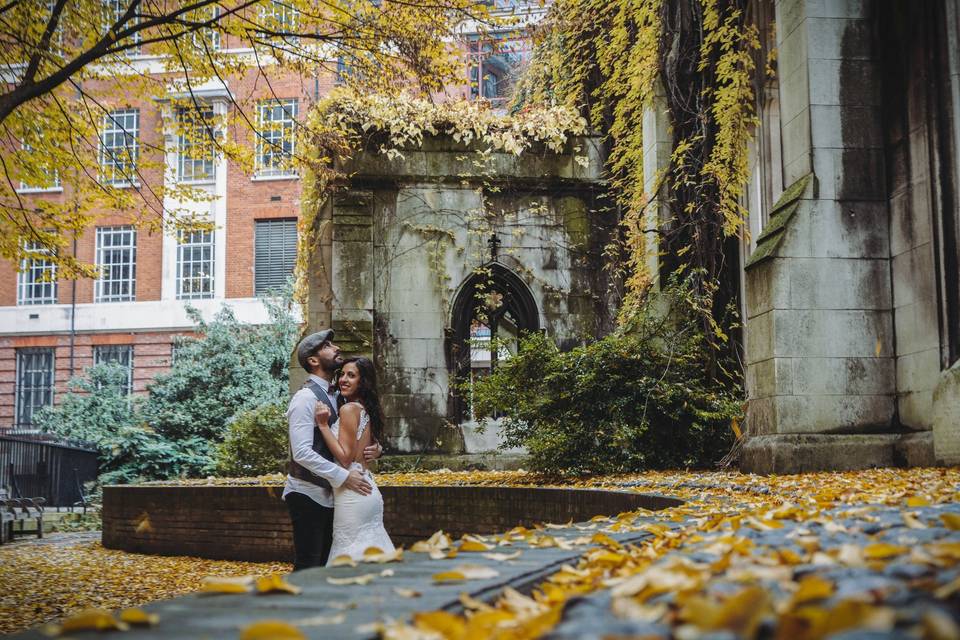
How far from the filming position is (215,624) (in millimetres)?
2436

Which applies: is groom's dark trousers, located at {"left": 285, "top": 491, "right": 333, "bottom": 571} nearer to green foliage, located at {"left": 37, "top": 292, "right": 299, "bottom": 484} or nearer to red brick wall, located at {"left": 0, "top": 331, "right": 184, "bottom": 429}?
green foliage, located at {"left": 37, "top": 292, "right": 299, "bottom": 484}

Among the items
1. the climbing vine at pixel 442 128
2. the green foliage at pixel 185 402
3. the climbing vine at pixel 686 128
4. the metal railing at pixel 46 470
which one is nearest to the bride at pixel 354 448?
the climbing vine at pixel 686 128

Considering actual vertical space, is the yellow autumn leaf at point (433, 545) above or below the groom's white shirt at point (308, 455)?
below

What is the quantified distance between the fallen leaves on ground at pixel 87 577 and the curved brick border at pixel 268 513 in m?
0.25

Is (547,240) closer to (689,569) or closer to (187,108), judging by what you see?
(187,108)

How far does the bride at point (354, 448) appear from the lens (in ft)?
19.5

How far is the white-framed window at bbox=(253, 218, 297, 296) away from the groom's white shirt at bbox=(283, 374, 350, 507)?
2955 cm

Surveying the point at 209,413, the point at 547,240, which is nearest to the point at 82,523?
the point at 209,413

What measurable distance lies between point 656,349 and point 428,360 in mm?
6014

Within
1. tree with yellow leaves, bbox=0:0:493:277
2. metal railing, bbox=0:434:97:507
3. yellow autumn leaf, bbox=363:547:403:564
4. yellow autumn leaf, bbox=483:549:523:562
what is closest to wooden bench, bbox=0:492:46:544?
metal railing, bbox=0:434:97:507

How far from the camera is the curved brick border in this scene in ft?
28.8

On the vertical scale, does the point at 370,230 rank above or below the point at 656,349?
above

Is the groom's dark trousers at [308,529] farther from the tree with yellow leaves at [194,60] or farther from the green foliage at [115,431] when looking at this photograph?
the green foliage at [115,431]

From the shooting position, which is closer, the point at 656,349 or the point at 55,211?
the point at 656,349
